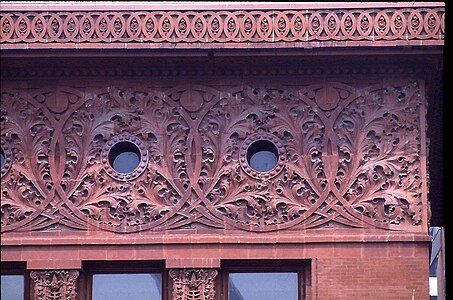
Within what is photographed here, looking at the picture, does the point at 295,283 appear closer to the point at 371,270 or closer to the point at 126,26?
the point at 371,270

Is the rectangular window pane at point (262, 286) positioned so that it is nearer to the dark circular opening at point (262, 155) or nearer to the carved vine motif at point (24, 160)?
the dark circular opening at point (262, 155)

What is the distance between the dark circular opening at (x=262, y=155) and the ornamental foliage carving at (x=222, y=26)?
127 centimetres

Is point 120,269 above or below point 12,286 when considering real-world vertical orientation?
above

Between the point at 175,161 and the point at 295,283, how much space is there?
6.77ft

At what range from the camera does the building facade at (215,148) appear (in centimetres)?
1730

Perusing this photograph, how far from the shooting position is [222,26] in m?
17.5

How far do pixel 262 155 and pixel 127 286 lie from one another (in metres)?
2.29

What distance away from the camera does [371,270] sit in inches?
675

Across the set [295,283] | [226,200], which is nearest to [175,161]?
[226,200]

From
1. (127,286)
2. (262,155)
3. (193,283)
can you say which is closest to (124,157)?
(127,286)

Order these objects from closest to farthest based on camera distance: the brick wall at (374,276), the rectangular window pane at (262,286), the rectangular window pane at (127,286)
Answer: the brick wall at (374,276)
the rectangular window pane at (262,286)
the rectangular window pane at (127,286)

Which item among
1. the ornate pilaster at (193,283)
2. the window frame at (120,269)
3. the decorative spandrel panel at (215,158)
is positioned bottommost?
the ornate pilaster at (193,283)

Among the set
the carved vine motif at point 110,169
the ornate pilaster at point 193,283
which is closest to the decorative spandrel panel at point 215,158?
the carved vine motif at point 110,169

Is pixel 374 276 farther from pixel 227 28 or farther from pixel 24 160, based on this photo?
pixel 24 160
